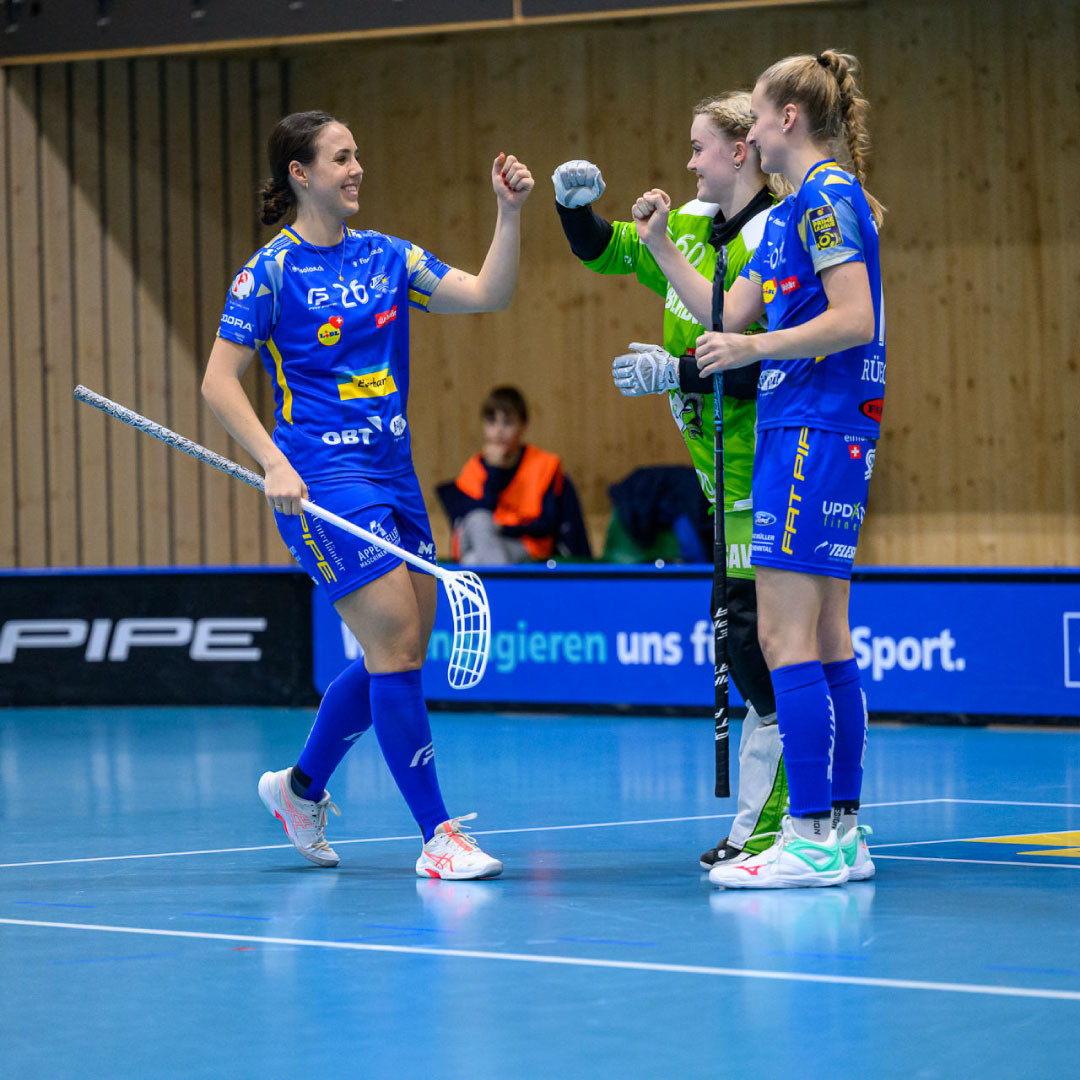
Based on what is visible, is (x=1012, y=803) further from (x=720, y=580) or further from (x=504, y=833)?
(x=720, y=580)

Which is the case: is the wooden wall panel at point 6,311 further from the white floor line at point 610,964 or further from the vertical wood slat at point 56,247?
the white floor line at point 610,964

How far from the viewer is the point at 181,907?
14.5 ft

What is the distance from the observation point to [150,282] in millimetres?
12188

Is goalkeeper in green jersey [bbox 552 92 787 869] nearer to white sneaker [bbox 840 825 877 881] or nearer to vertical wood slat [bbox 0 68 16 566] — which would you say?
white sneaker [bbox 840 825 877 881]

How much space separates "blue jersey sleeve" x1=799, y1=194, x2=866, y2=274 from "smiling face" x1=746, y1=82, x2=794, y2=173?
0.21 metres

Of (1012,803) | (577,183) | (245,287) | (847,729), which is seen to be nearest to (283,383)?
(245,287)

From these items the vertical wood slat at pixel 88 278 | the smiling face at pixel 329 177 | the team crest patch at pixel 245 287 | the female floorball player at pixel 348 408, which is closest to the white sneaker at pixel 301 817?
the female floorball player at pixel 348 408

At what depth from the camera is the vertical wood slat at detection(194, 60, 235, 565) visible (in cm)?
1226

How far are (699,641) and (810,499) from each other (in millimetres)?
4970

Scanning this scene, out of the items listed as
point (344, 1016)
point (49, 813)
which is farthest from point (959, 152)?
point (344, 1016)

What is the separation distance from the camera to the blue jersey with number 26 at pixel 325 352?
15.9 feet

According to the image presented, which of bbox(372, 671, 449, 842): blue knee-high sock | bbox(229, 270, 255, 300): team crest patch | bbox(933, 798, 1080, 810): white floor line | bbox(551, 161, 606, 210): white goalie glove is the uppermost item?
bbox(551, 161, 606, 210): white goalie glove

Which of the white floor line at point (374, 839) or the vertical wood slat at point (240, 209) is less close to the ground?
the vertical wood slat at point (240, 209)

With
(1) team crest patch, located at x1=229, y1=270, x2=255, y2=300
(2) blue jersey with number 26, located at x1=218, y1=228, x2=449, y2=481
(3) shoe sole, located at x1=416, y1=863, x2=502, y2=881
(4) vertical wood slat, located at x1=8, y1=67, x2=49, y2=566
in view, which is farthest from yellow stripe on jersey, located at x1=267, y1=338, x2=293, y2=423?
(4) vertical wood slat, located at x1=8, y1=67, x2=49, y2=566
